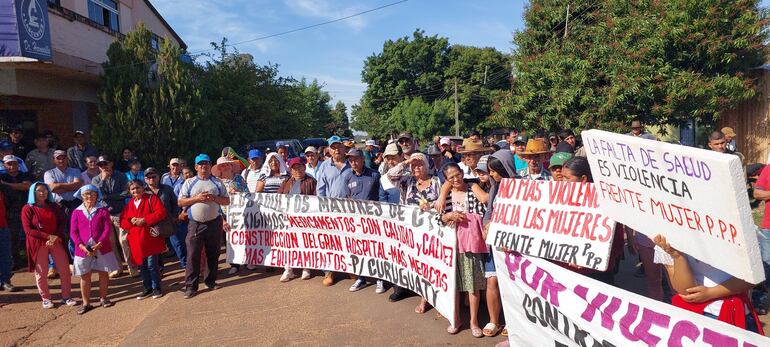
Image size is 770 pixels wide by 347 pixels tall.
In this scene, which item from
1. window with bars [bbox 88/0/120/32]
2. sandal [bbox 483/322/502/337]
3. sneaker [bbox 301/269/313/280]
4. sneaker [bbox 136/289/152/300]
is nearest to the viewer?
sandal [bbox 483/322/502/337]

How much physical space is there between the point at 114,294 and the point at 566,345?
243 inches

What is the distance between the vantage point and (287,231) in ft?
23.0

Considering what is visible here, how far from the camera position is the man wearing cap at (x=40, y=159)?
9.15 metres

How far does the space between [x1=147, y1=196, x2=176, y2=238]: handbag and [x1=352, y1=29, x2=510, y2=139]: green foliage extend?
32.6 meters

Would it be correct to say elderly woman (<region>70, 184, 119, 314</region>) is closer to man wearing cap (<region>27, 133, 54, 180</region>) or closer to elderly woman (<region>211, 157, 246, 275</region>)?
elderly woman (<region>211, 157, 246, 275</region>)

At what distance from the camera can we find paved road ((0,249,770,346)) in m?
5.01

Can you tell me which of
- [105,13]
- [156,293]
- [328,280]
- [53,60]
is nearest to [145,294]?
[156,293]

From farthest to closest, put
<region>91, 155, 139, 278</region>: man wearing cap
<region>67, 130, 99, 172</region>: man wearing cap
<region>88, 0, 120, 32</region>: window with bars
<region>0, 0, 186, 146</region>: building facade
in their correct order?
<region>88, 0, 120, 32</region>: window with bars < <region>0, 0, 186, 146</region>: building facade < <region>67, 130, 99, 172</region>: man wearing cap < <region>91, 155, 139, 278</region>: man wearing cap

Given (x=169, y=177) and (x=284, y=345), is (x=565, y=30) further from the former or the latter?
(x=284, y=345)

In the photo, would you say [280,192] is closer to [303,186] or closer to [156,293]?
[303,186]

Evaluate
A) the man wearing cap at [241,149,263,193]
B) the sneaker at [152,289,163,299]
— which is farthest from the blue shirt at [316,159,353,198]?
the sneaker at [152,289,163,299]

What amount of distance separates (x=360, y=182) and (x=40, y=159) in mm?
6673

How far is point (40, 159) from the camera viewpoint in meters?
9.27

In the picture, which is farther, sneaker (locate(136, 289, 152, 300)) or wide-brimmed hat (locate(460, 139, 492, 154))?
sneaker (locate(136, 289, 152, 300))
